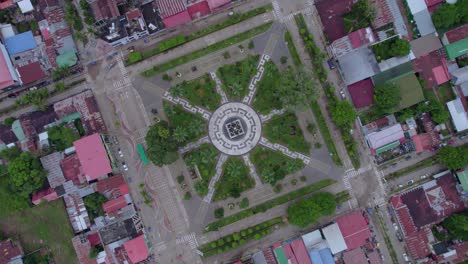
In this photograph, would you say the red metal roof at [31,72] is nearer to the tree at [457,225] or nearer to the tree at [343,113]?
the tree at [343,113]

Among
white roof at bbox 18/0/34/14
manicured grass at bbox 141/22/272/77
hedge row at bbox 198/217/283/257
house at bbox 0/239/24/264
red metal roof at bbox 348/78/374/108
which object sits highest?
white roof at bbox 18/0/34/14

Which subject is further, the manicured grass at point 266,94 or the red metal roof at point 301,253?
the manicured grass at point 266,94

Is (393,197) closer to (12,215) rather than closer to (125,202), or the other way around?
(125,202)

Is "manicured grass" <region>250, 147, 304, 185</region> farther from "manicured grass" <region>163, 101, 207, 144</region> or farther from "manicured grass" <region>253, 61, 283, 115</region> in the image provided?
"manicured grass" <region>163, 101, 207, 144</region>

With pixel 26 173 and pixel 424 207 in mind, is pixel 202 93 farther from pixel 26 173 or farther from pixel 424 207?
pixel 424 207

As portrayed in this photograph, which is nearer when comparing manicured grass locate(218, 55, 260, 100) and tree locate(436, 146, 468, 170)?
tree locate(436, 146, 468, 170)

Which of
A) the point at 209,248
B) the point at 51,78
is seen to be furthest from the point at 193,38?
the point at 209,248

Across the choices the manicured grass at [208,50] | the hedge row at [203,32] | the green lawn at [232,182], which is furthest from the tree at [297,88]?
the green lawn at [232,182]

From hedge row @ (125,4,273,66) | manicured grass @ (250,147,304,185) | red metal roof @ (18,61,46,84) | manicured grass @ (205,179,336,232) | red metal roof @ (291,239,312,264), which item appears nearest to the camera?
red metal roof @ (291,239,312,264)

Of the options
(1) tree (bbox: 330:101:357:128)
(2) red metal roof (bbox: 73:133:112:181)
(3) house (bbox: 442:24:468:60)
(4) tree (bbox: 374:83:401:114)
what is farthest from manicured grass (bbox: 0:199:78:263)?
(3) house (bbox: 442:24:468:60)
